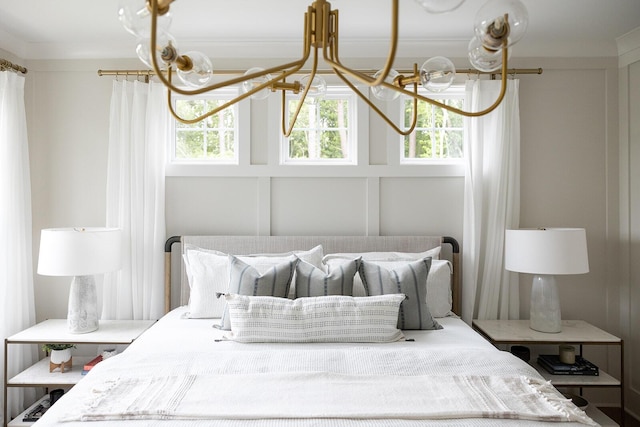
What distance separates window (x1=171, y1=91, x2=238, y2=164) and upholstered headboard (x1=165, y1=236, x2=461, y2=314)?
0.63m

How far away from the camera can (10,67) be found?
3391 mm

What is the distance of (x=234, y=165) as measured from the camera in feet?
12.3

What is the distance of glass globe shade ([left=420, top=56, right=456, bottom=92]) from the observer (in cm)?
187

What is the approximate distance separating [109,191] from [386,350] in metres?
2.31

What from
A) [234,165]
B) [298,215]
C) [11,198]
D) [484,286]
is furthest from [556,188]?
[11,198]

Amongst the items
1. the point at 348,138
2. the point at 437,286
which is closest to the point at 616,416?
the point at 437,286

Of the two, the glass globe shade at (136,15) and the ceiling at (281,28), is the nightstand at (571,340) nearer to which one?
the ceiling at (281,28)

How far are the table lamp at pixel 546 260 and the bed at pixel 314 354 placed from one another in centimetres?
48

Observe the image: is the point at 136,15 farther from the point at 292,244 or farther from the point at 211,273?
the point at 292,244

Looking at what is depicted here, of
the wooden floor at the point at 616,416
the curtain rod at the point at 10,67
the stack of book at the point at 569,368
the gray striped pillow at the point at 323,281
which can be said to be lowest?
the wooden floor at the point at 616,416

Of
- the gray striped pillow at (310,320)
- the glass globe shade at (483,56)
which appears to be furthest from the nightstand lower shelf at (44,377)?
the glass globe shade at (483,56)

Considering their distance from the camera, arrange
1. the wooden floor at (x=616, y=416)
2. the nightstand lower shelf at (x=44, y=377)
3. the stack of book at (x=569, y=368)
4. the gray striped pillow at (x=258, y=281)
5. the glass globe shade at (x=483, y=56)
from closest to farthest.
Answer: the glass globe shade at (x=483, y=56) → the gray striped pillow at (x=258, y=281) → the nightstand lower shelf at (x=44, y=377) → the stack of book at (x=569, y=368) → the wooden floor at (x=616, y=416)

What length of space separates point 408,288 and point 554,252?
985mm

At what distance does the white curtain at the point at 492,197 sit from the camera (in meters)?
3.63
